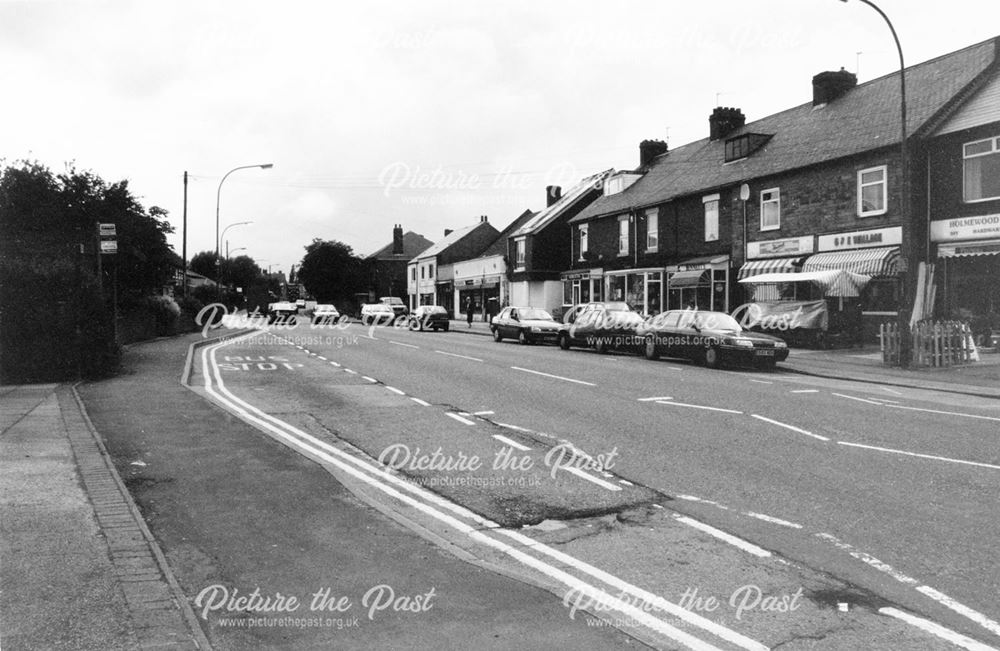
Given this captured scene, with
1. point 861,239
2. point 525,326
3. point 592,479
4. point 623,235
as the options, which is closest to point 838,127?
point 861,239

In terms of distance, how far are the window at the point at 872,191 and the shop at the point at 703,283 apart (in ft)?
22.3

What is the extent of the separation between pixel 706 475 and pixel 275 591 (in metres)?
4.52

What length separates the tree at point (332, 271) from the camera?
3819 inches

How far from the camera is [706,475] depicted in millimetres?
7750

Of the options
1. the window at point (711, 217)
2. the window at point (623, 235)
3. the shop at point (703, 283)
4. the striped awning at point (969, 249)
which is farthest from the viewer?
the window at point (623, 235)

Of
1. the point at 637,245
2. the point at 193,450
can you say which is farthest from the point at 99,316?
the point at 637,245

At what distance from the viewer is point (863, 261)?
24.6 m

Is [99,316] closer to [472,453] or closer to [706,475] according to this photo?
A: [472,453]

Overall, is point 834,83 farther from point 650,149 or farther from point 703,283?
point 650,149

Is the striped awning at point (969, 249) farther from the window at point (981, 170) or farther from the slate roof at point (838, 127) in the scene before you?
the slate roof at point (838, 127)

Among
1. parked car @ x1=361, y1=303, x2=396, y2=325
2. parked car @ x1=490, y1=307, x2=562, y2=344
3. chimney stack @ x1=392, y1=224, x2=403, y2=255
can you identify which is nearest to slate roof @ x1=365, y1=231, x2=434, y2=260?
chimney stack @ x1=392, y1=224, x2=403, y2=255

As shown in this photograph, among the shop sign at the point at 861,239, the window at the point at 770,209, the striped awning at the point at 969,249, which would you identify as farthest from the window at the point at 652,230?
the striped awning at the point at 969,249

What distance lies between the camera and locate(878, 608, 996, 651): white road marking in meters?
3.98

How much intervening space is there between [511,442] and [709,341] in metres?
12.0
